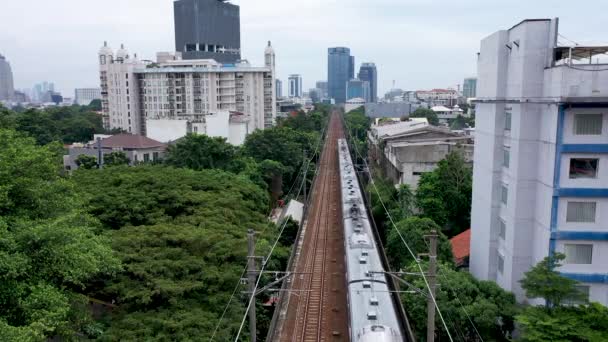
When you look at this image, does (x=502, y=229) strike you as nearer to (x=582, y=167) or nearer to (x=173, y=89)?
(x=582, y=167)

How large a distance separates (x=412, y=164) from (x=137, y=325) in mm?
29525

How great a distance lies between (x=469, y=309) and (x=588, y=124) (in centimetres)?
838

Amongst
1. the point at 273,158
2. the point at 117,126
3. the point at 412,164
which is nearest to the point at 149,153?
the point at 273,158

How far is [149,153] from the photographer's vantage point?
2138 inches

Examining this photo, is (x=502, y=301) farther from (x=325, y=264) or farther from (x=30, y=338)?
(x=30, y=338)

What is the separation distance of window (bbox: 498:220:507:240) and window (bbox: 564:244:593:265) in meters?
3.14

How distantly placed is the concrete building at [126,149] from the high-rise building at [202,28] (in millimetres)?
54316

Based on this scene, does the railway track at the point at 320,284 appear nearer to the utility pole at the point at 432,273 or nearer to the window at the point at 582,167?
the utility pole at the point at 432,273

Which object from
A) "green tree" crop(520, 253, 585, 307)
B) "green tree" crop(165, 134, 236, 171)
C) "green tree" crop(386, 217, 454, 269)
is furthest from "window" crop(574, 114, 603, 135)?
"green tree" crop(165, 134, 236, 171)

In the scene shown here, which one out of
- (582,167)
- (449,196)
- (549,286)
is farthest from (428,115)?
(549,286)

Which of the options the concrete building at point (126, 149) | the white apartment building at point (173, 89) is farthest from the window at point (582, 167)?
the white apartment building at point (173, 89)

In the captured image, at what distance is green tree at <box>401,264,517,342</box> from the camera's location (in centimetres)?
1958

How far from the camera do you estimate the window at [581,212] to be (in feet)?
66.8

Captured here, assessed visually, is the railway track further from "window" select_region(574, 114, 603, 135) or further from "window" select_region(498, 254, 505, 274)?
"window" select_region(574, 114, 603, 135)
